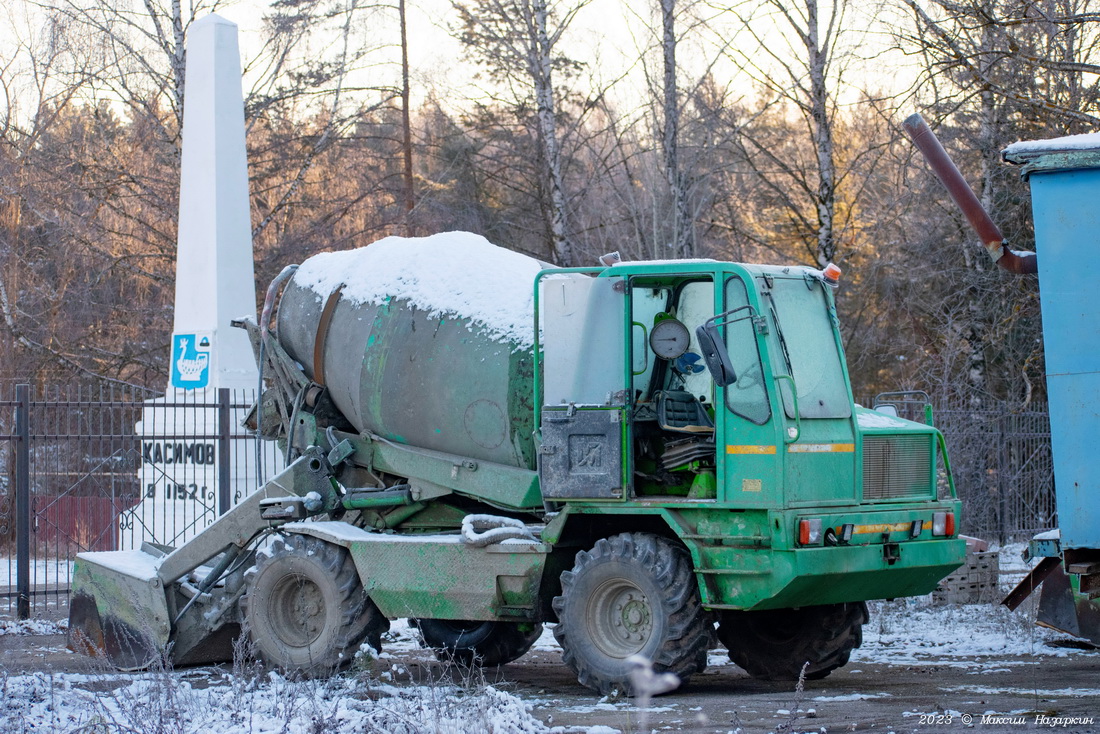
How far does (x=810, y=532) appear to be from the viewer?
24.2ft

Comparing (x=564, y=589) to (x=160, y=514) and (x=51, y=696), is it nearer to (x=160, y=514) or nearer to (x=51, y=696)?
(x=51, y=696)

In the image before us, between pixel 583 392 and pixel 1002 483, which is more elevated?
pixel 583 392

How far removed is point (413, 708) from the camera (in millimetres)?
6918

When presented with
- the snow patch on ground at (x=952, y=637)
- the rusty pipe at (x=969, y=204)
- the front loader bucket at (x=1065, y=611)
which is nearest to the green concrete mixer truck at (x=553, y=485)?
the rusty pipe at (x=969, y=204)

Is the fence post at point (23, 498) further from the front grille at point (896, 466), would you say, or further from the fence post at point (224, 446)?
the front grille at point (896, 466)

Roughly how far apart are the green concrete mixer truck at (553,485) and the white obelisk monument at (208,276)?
223 inches

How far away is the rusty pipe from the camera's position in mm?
7766

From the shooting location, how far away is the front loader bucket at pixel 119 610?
379 inches

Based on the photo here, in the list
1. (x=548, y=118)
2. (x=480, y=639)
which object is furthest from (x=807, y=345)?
(x=548, y=118)

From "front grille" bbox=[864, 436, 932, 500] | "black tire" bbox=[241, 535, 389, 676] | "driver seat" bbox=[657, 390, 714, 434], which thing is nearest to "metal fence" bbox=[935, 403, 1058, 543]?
"front grille" bbox=[864, 436, 932, 500]

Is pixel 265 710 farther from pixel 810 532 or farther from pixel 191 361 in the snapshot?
pixel 191 361

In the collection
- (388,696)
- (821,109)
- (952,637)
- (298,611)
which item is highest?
(821,109)

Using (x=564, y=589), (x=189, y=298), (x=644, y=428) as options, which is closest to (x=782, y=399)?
(x=644, y=428)

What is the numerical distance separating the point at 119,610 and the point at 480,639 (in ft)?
9.15
